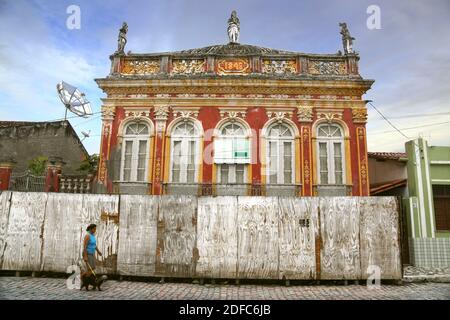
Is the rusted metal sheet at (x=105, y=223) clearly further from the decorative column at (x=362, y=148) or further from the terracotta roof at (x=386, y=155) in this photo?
the terracotta roof at (x=386, y=155)

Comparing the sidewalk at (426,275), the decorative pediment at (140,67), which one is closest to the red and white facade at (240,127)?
the decorative pediment at (140,67)

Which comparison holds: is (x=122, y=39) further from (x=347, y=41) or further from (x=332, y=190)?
(x=332, y=190)

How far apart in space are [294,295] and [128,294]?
11.1 ft

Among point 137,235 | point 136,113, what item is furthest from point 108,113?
point 137,235

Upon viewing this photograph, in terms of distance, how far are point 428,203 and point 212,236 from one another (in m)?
7.55

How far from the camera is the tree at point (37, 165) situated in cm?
1563

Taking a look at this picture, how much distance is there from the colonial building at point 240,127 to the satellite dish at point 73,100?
289 cm

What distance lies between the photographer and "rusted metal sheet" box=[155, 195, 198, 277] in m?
8.00

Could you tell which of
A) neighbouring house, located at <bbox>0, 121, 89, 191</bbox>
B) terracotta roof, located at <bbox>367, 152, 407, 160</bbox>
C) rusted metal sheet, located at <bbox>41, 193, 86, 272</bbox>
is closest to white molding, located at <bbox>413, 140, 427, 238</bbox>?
terracotta roof, located at <bbox>367, 152, 407, 160</bbox>

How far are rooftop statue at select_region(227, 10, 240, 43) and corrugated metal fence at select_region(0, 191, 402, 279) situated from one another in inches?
356

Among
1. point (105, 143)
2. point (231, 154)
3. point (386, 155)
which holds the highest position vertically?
point (386, 155)

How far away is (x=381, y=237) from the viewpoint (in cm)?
796

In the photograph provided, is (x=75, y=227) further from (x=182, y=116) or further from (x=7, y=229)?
Answer: (x=182, y=116)
